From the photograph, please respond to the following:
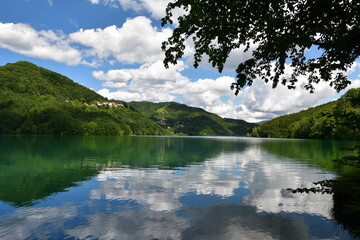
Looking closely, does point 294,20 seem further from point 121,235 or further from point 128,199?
point 128,199

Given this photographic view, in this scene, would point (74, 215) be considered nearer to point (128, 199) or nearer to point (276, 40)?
point (128, 199)

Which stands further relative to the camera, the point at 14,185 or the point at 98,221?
the point at 14,185

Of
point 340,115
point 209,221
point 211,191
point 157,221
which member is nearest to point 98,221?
point 157,221

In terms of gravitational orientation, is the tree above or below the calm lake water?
above

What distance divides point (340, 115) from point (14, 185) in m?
25.5

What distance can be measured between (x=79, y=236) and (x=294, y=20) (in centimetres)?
1393

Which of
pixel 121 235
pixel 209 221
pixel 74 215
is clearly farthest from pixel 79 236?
pixel 209 221

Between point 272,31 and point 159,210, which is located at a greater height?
point 272,31

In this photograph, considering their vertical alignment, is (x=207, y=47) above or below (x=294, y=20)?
below

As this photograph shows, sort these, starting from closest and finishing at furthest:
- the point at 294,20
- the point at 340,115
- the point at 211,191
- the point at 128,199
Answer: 1. the point at 294,20
2. the point at 340,115
3. the point at 128,199
4. the point at 211,191

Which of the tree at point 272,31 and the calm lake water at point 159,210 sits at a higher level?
the tree at point 272,31

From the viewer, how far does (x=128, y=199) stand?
61.4 feet

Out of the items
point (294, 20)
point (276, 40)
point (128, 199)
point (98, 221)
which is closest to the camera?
point (276, 40)

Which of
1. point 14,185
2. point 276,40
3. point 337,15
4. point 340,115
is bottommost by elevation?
point 14,185
